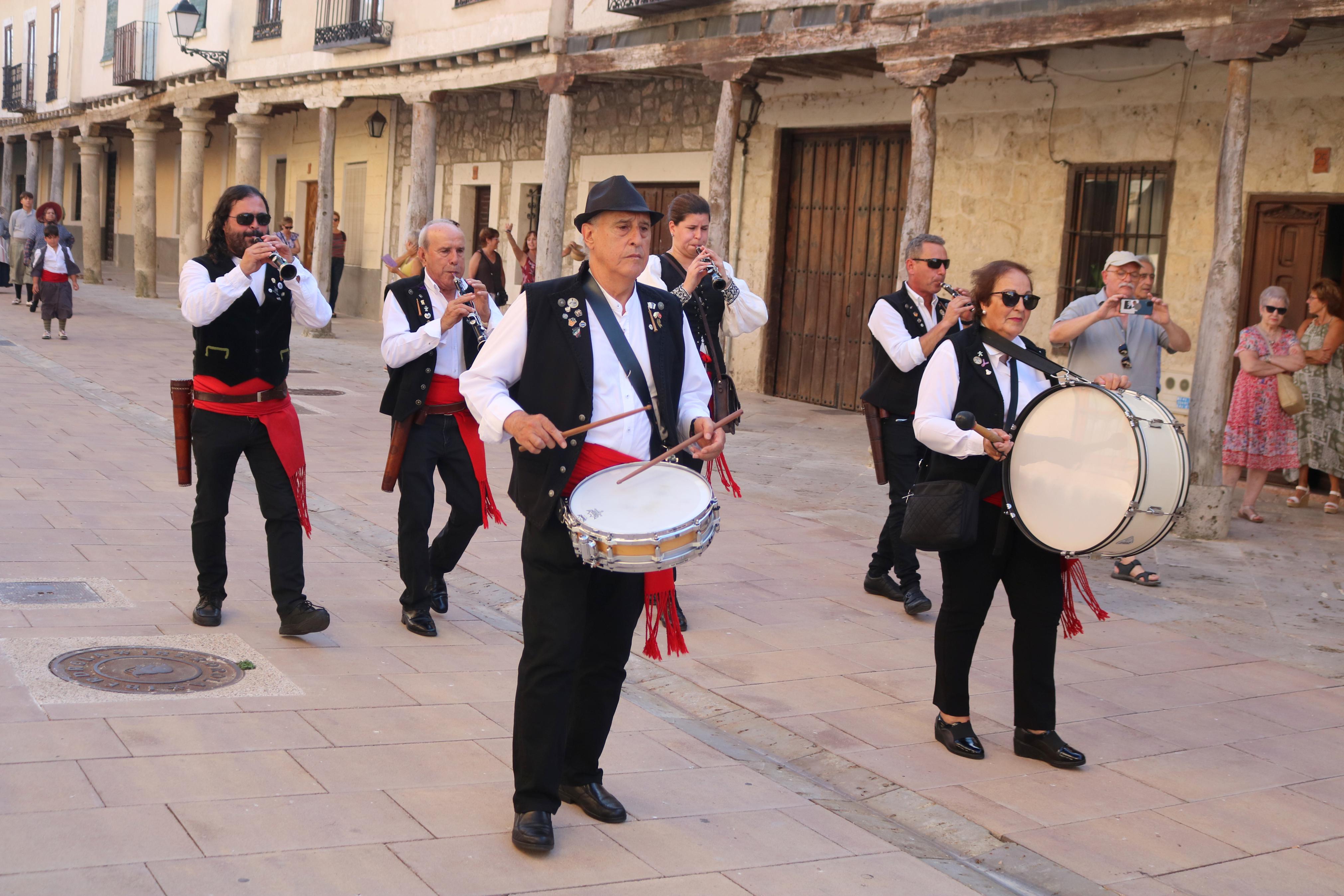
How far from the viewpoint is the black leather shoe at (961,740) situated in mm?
4750

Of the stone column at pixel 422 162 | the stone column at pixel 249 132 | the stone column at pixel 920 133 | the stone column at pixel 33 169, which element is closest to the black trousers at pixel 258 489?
the stone column at pixel 920 133

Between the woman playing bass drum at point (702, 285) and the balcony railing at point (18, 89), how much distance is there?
3474 cm

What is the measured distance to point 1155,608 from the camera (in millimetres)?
7078

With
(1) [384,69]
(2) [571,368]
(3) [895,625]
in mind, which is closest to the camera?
(2) [571,368]

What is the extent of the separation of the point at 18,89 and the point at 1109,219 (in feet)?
113

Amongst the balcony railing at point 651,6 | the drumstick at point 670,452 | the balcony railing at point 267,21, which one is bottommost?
the drumstick at point 670,452

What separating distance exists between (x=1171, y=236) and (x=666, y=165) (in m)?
7.04

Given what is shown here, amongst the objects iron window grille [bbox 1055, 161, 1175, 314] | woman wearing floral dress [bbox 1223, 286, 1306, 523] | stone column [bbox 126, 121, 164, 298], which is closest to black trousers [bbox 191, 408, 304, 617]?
woman wearing floral dress [bbox 1223, 286, 1306, 523]

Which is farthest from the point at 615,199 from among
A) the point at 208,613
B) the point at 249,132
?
the point at 249,132

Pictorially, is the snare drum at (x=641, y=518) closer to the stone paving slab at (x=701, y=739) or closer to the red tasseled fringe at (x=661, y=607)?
the red tasseled fringe at (x=661, y=607)

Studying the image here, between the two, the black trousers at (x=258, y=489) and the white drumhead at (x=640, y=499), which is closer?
the white drumhead at (x=640, y=499)

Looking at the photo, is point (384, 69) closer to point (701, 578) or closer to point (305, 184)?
point (305, 184)

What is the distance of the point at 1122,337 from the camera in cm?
723

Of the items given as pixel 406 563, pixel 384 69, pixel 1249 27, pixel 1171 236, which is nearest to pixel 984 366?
pixel 406 563
